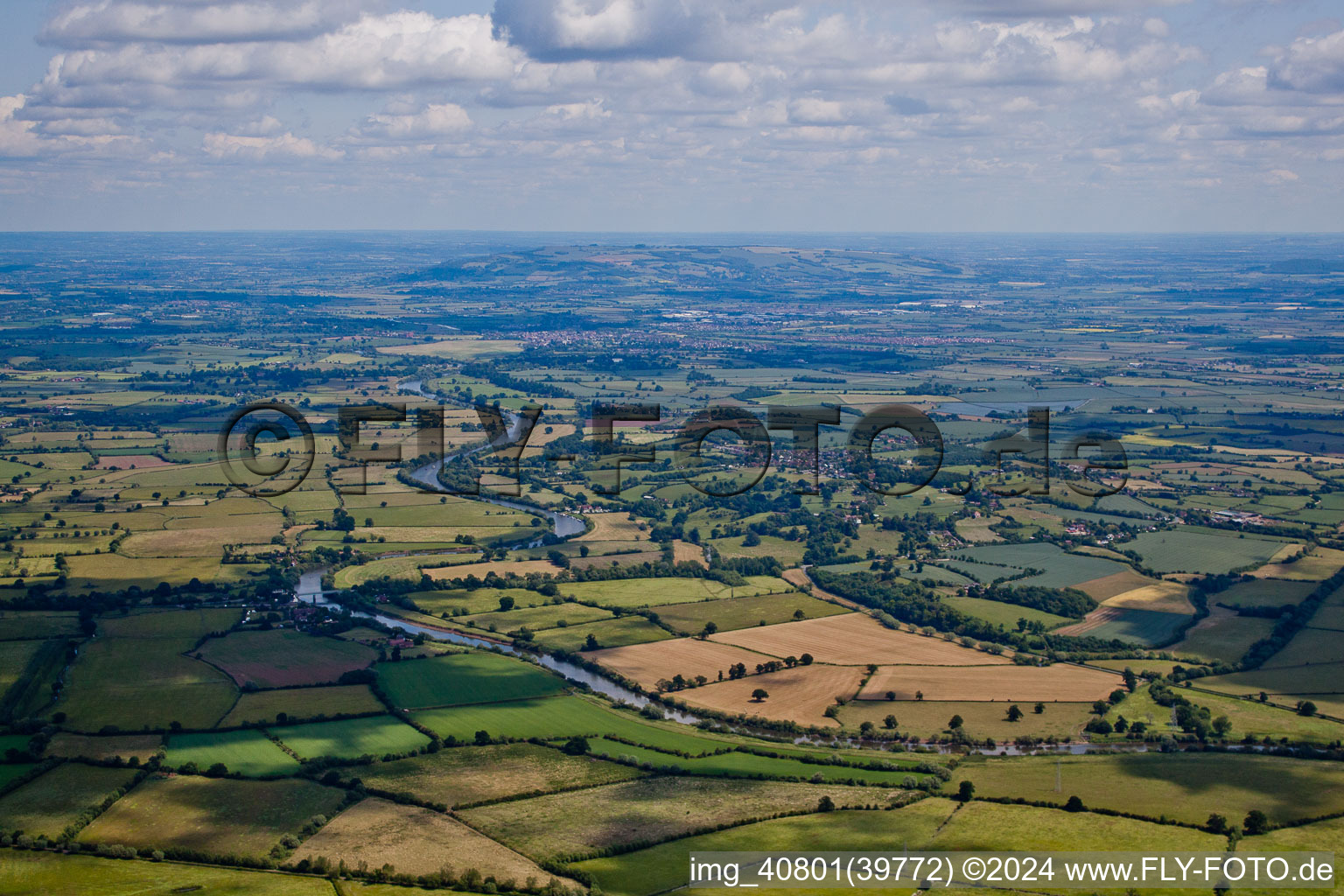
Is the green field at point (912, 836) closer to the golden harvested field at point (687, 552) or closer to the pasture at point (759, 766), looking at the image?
the pasture at point (759, 766)

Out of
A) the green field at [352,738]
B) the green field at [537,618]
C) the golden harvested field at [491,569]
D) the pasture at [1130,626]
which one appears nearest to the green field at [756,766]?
the green field at [352,738]

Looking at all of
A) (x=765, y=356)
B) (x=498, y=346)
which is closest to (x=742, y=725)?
(x=765, y=356)

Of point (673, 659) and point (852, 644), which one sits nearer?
point (673, 659)

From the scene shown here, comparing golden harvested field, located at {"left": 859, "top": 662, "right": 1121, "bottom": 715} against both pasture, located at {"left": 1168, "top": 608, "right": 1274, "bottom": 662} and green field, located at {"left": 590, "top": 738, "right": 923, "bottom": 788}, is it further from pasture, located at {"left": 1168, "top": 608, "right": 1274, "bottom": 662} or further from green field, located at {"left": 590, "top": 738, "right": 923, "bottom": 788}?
green field, located at {"left": 590, "top": 738, "right": 923, "bottom": 788}

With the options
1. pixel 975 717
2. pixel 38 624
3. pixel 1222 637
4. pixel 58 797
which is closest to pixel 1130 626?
pixel 1222 637

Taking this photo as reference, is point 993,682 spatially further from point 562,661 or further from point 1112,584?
point 562,661

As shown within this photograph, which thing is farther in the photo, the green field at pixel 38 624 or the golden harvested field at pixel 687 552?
the golden harvested field at pixel 687 552
